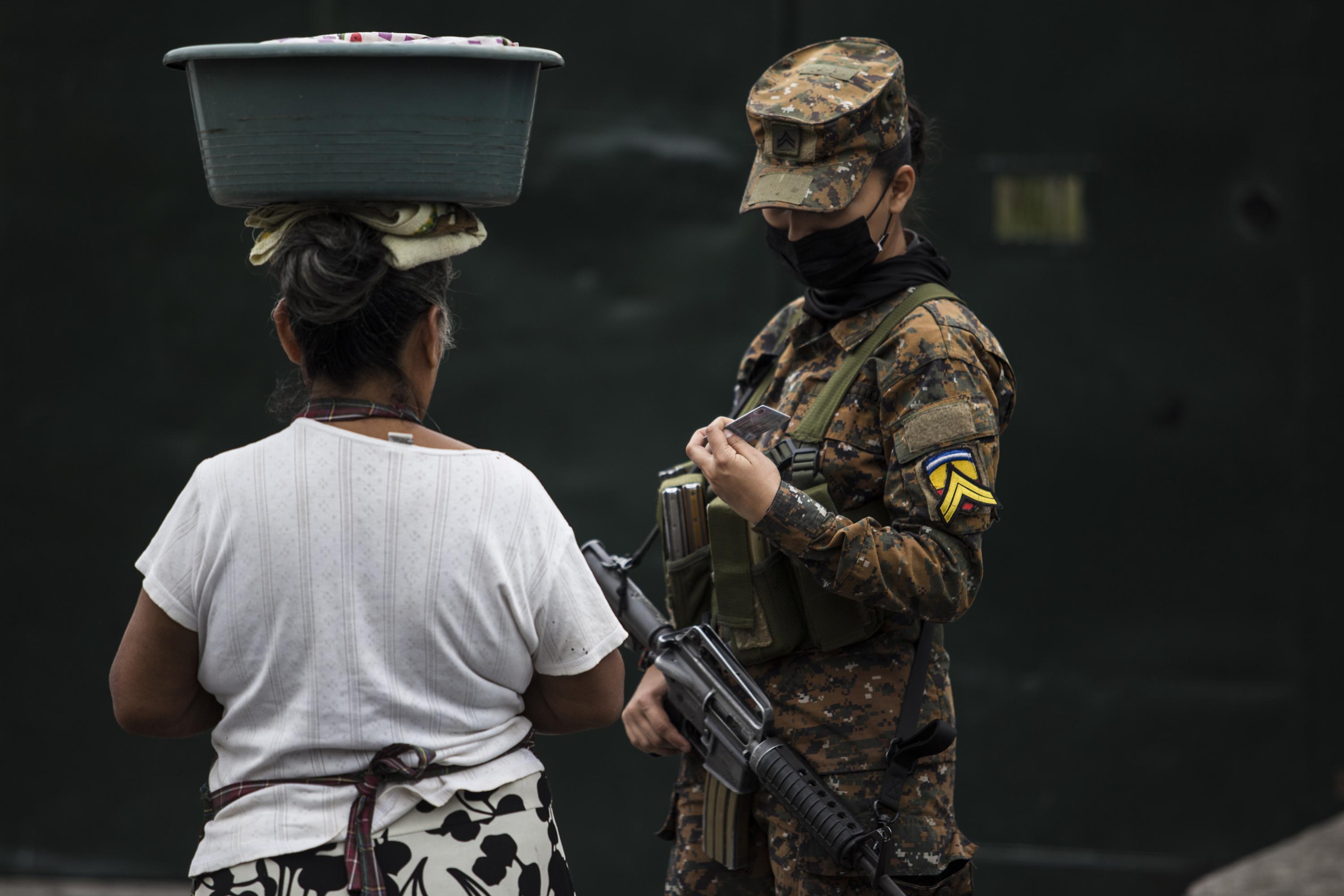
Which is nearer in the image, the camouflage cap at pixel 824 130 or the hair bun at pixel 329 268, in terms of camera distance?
the hair bun at pixel 329 268

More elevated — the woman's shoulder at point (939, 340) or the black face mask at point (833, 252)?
the black face mask at point (833, 252)

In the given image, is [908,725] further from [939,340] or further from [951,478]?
[939,340]

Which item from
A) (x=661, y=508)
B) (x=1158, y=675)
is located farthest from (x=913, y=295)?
(x=1158, y=675)

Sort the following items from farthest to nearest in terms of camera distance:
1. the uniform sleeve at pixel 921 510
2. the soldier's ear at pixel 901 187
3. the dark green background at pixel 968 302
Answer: the dark green background at pixel 968 302 < the soldier's ear at pixel 901 187 < the uniform sleeve at pixel 921 510

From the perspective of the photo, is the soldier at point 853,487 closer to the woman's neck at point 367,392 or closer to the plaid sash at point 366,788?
the woman's neck at point 367,392

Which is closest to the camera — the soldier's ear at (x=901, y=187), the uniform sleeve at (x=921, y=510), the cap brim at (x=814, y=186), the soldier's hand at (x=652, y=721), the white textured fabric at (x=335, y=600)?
the white textured fabric at (x=335, y=600)

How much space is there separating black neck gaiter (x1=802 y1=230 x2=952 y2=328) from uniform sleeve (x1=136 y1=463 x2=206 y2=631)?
1.19 metres

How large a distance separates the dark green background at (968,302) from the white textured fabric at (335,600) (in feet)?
7.39

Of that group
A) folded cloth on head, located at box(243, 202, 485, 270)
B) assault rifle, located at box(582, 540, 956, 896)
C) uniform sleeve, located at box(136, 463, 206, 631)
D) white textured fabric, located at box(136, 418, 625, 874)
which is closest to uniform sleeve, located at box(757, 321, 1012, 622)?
assault rifle, located at box(582, 540, 956, 896)

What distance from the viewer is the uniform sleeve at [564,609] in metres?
1.72

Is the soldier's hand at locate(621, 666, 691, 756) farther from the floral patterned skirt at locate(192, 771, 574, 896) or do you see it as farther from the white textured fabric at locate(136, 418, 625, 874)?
the white textured fabric at locate(136, 418, 625, 874)

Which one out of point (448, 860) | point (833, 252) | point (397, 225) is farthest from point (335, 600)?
point (833, 252)

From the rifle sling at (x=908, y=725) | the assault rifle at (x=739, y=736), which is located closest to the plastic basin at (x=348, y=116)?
the assault rifle at (x=739, y=736)

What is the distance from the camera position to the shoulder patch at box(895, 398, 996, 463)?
7.07 ft
